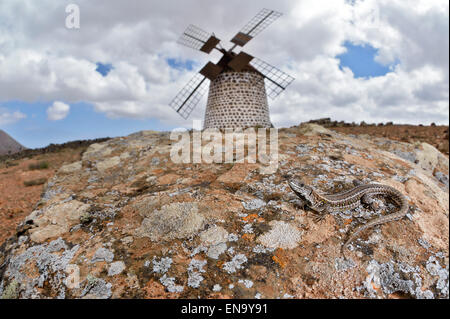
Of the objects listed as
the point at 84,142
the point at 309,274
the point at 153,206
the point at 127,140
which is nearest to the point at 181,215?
the point at 153,206

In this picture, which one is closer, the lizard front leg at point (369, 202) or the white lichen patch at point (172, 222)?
the white lichen patch at point (172, 222)

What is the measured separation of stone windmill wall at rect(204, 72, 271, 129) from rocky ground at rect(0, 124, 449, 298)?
1196 centimetres

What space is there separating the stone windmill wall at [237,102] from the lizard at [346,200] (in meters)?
13.2

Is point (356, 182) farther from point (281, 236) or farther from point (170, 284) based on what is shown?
point (170, 284)

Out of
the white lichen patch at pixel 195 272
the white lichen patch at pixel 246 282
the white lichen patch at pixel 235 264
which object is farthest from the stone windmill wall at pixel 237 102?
the white lichen patch at pixel 246 282

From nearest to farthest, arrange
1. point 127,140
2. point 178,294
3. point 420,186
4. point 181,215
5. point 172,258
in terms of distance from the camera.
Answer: point 178,294
point 172,258
point 181,215
point 420,186
point 127,140

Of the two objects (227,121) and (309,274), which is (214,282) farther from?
(227,121)

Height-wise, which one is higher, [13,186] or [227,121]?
[227,121]

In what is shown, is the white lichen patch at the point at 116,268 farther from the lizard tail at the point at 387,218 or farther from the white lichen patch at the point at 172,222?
the lizard tail at the point at 387,218

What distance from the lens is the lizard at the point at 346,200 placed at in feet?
13.7

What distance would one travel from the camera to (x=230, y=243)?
3580 mm

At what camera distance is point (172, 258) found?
3.36 meters

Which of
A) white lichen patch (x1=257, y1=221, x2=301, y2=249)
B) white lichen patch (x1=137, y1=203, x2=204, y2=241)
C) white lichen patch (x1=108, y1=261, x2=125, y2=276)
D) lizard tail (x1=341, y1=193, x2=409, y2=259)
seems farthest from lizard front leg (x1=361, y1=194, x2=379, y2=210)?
white lichen patch (x1=108, y1=261, x2=125, y2=276)

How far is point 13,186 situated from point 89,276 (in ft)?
44.1
